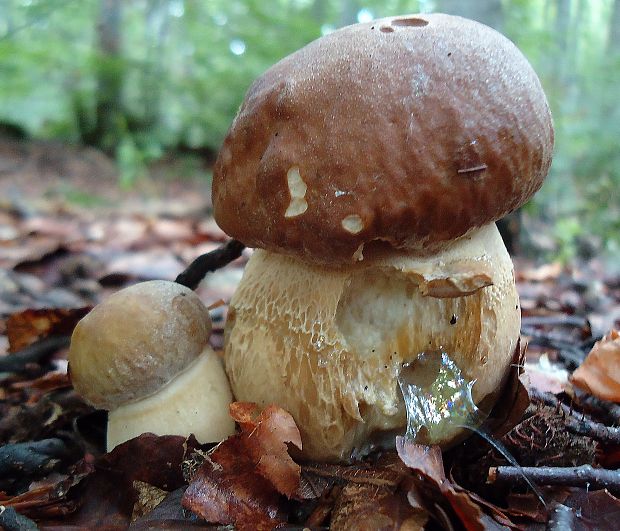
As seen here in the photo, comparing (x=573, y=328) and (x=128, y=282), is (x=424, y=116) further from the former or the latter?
(x=128, y=282)

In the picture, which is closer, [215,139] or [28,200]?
[28,200]

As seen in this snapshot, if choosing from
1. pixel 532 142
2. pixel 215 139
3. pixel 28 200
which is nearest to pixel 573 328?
pixel 532 142

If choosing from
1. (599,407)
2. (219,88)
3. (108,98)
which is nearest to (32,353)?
(599,407)

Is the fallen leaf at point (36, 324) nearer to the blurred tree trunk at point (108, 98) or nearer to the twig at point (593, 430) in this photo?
the twig at point (593, 430)

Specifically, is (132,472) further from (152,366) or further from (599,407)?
(599,407)

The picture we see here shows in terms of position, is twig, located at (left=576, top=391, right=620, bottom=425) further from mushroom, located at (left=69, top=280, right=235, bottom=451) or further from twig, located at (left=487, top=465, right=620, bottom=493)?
mushroom, located at (left=69, top=280, right=235, bottom=451)

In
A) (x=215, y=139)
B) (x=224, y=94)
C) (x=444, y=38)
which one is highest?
Answer: (x=444, y=38)

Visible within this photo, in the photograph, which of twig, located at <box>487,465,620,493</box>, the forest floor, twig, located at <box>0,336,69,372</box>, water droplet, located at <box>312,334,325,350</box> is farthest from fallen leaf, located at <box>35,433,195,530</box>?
twig, located at <box>0,336,69,372</box>
